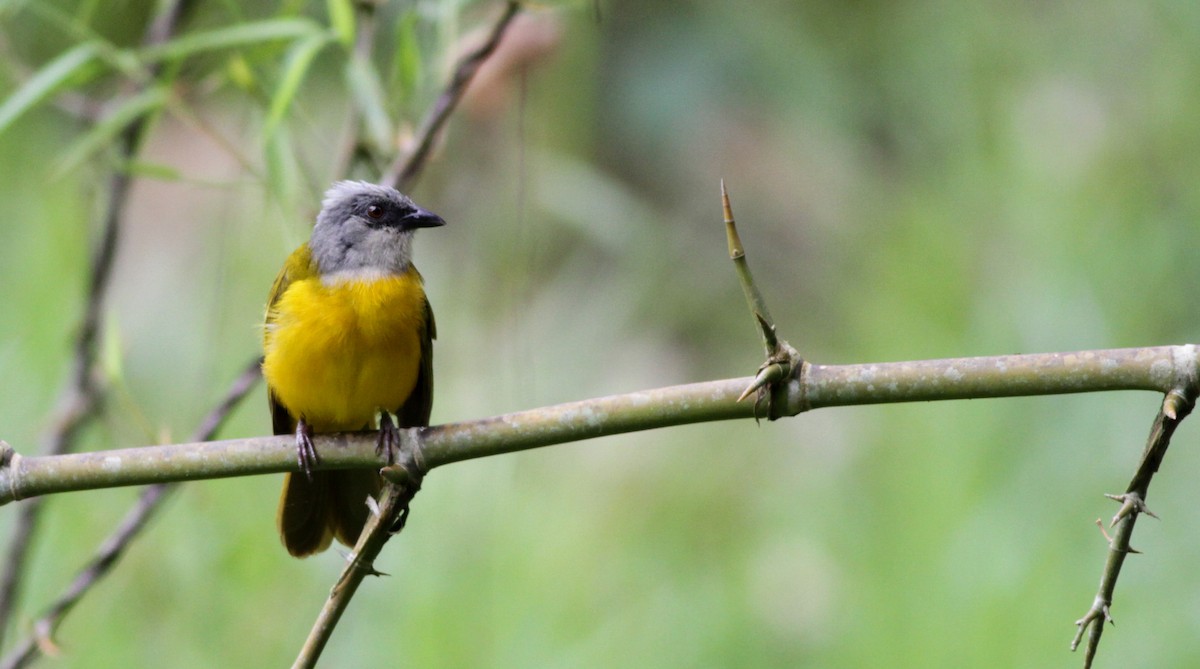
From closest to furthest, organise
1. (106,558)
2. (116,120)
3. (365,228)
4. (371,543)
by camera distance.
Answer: (371,543) → (106,558) → (116,120) → (365,228)

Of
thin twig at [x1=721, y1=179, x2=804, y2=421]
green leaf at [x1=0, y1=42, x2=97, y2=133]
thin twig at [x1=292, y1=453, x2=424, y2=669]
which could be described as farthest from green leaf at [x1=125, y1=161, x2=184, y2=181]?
thin twig at [x1=721, y1=179, x2=804, y2=421]

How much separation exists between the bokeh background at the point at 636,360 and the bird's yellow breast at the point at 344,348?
0.24 metres

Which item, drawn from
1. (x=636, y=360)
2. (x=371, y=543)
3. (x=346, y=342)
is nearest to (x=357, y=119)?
(x=346, y=342)

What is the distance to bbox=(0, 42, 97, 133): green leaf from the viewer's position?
2.92 metres

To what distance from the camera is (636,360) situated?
279 inches

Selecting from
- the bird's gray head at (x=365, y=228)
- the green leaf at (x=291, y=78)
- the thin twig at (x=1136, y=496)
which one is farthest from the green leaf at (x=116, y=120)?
the thin twig at (x=1136, y=496)

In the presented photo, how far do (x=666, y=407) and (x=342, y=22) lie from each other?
1.52 m

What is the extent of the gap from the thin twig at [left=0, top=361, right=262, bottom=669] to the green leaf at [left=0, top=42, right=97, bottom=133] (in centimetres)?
76

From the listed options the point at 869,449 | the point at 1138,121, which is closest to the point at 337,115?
the point at 869,449

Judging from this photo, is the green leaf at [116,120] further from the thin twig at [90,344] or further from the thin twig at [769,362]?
the thin twig at [769,362]

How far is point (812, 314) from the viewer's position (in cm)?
766

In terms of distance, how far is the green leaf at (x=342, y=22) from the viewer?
3008mm

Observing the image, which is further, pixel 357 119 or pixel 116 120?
pixel 357 119

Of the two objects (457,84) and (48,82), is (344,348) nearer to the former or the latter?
(457,84)
